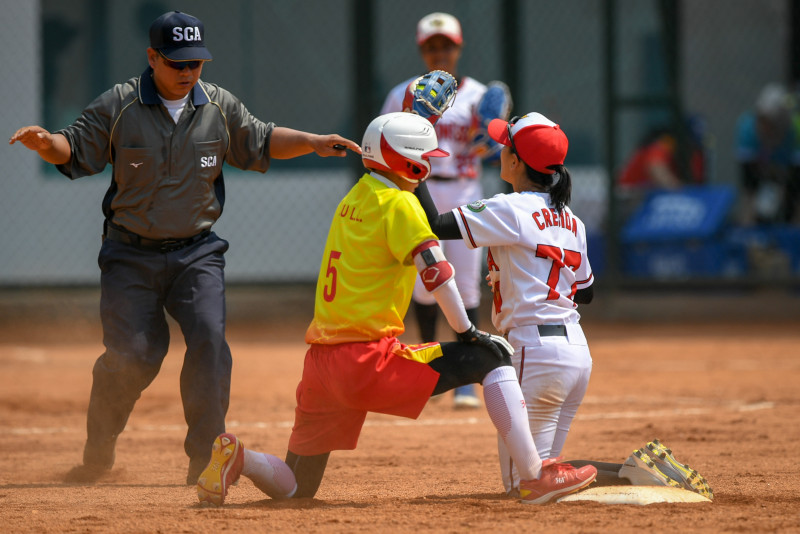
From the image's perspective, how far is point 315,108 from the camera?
36.9 ft

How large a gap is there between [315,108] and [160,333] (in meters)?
6.79

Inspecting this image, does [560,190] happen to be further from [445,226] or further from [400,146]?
[400,146]

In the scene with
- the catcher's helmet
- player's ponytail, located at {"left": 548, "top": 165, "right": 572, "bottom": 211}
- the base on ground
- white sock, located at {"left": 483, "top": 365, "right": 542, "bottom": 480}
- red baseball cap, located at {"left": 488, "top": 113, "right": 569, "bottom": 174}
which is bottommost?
the base on ground

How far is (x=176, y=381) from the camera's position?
26.2ft

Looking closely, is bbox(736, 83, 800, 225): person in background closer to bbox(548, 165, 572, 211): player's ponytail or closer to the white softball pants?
bbox(548, 165, 572, 211): player's ponytail

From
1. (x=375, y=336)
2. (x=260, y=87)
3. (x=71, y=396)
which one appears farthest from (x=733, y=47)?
(x=375, y=336)

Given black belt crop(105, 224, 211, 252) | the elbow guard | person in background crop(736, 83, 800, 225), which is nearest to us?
the elbow guard

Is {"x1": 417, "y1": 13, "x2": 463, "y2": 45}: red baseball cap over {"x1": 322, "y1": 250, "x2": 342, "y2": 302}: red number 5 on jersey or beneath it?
over

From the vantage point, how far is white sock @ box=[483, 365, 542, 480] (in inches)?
147

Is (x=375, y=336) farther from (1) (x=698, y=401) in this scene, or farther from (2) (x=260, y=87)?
(2) (x=260, y=87)

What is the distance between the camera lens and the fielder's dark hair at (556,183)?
13.5 ft

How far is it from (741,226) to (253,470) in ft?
26.6

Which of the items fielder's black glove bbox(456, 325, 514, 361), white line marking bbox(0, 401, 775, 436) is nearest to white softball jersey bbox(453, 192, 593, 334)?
fielder's black glove bbox(456, 325, 514, 361)

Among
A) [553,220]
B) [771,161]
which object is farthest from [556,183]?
[771,161]
